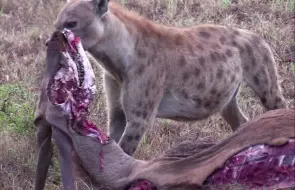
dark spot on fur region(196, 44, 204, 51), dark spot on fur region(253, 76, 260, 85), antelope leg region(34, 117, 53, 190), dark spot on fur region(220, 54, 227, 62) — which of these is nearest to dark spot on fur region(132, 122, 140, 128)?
dark spot on fur region(196, 44, 204, 51)

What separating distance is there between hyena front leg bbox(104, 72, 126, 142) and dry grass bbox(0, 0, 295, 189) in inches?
9.0

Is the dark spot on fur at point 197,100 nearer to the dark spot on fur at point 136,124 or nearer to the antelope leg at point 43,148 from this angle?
the dark spot on fur at point 136,124

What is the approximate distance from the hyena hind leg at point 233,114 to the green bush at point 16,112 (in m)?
1.70

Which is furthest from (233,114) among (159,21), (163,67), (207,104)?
(159,21)

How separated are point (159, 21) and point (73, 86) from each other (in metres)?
4.89

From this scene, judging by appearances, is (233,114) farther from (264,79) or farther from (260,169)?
(260,169)

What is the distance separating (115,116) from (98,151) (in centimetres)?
187

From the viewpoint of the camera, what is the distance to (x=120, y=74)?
16.9 ft

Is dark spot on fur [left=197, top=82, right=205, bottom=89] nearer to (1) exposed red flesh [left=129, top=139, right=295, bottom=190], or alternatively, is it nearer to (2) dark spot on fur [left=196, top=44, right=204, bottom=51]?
(2) dark spot on fur [left=196, top=44, right=204, bottom=51]

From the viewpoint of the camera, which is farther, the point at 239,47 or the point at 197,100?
the point at 239,47

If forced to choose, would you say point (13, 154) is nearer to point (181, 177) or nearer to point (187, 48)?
point (187, 48)

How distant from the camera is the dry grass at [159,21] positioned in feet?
16.5

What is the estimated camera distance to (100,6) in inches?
199

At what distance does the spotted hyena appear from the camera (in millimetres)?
5008
